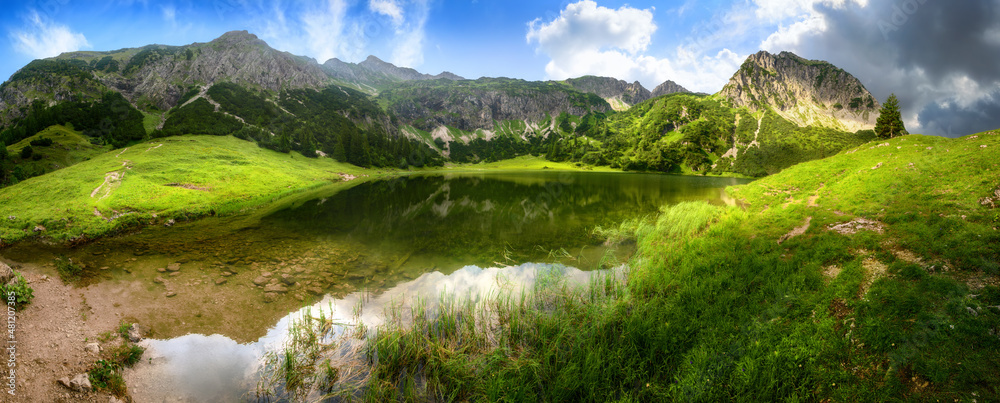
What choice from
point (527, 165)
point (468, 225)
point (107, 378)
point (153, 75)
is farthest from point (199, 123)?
point (527, 165)

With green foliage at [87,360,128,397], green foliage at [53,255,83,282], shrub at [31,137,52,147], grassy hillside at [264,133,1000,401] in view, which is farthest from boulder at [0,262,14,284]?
shrub at [31,137,52,147]

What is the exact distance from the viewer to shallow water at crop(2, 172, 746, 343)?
34.9ft

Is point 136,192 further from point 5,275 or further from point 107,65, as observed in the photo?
point 107,65

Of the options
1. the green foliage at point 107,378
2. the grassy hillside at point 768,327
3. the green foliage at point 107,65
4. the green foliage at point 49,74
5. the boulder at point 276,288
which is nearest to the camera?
the grassy hillside at point 768,327

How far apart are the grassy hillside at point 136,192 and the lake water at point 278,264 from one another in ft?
12.6

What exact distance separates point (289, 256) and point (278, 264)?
4.21ft

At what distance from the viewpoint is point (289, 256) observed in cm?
1633

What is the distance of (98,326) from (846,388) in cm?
1932

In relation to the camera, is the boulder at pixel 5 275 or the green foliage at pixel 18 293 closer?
the green foliage at pixel 18 293

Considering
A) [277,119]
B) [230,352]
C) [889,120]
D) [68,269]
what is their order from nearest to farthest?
[230,352] → [68,269] → [889,120] → [277,119]

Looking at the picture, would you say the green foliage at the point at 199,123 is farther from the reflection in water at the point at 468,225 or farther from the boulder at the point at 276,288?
the boulder at the point at 276,288

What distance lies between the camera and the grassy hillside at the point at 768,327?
217 inches

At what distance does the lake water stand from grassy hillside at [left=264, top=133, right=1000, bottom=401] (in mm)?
2997

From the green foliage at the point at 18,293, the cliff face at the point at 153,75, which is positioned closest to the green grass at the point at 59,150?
the green foliage at the point at 18,293
